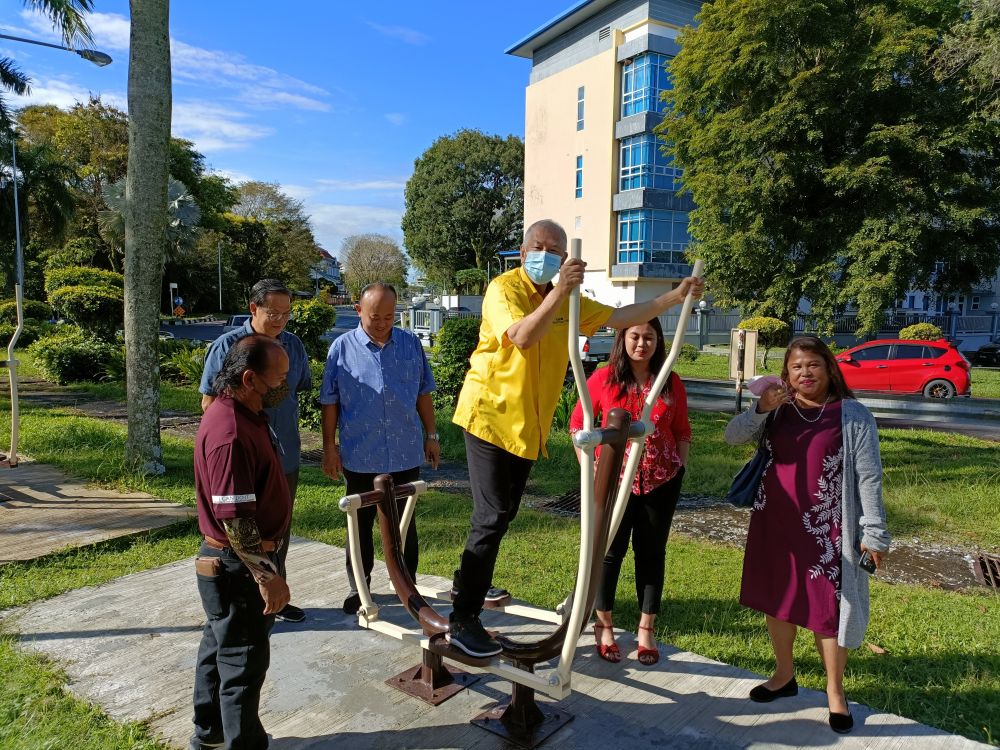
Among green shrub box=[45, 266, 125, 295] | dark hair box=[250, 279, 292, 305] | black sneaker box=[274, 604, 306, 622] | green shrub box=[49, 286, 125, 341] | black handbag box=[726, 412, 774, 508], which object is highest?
green shrub box=[45, 266, 125, 295]

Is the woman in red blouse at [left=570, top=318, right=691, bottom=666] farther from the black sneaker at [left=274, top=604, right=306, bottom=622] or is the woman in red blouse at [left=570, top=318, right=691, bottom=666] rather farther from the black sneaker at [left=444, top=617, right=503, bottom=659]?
the black sneaker at [left=274, top=604, right=306, bottom=622]

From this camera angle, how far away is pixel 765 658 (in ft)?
11.1

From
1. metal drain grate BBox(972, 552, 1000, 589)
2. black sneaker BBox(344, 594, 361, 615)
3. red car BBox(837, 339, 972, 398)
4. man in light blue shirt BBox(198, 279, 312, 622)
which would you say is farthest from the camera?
red car BBox(837, 339, 972, 398)

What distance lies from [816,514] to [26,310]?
28.7 meters

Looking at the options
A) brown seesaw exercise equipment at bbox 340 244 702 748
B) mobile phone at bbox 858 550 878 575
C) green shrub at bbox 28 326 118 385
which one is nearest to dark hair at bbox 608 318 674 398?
brown seesaw exercise equipment at bbox 340 244 702 748

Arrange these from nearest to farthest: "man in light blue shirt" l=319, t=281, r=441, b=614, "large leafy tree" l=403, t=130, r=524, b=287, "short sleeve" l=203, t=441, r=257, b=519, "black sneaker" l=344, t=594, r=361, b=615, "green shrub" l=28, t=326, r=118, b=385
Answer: "short sleeve" l=203, t=441, r=257, b=519 → "man in light blue shirt" l=319, t=281, r=441, b=614 → "black sneaker" l=344, t=594, r=361, b=615 → "green shrub" l=28, t=326, r=118, b=385 → "large leafy tree" l=403, t=130, r=524, b=287

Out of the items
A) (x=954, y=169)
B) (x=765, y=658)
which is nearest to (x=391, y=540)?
(x=765, y=658)

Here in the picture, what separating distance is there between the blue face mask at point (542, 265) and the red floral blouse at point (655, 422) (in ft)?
3.03

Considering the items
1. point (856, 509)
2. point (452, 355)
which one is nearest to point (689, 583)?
point (856, 509)

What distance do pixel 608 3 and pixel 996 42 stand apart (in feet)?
81.2

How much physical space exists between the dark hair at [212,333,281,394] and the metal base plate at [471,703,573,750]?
159cm

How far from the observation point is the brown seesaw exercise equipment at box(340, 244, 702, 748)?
217cm

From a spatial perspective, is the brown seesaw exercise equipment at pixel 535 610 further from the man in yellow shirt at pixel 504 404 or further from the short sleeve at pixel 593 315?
the short sleeve at pixel 593 315

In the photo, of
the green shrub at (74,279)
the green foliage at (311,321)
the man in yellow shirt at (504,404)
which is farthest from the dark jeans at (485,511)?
the green shrub at (74,279)
